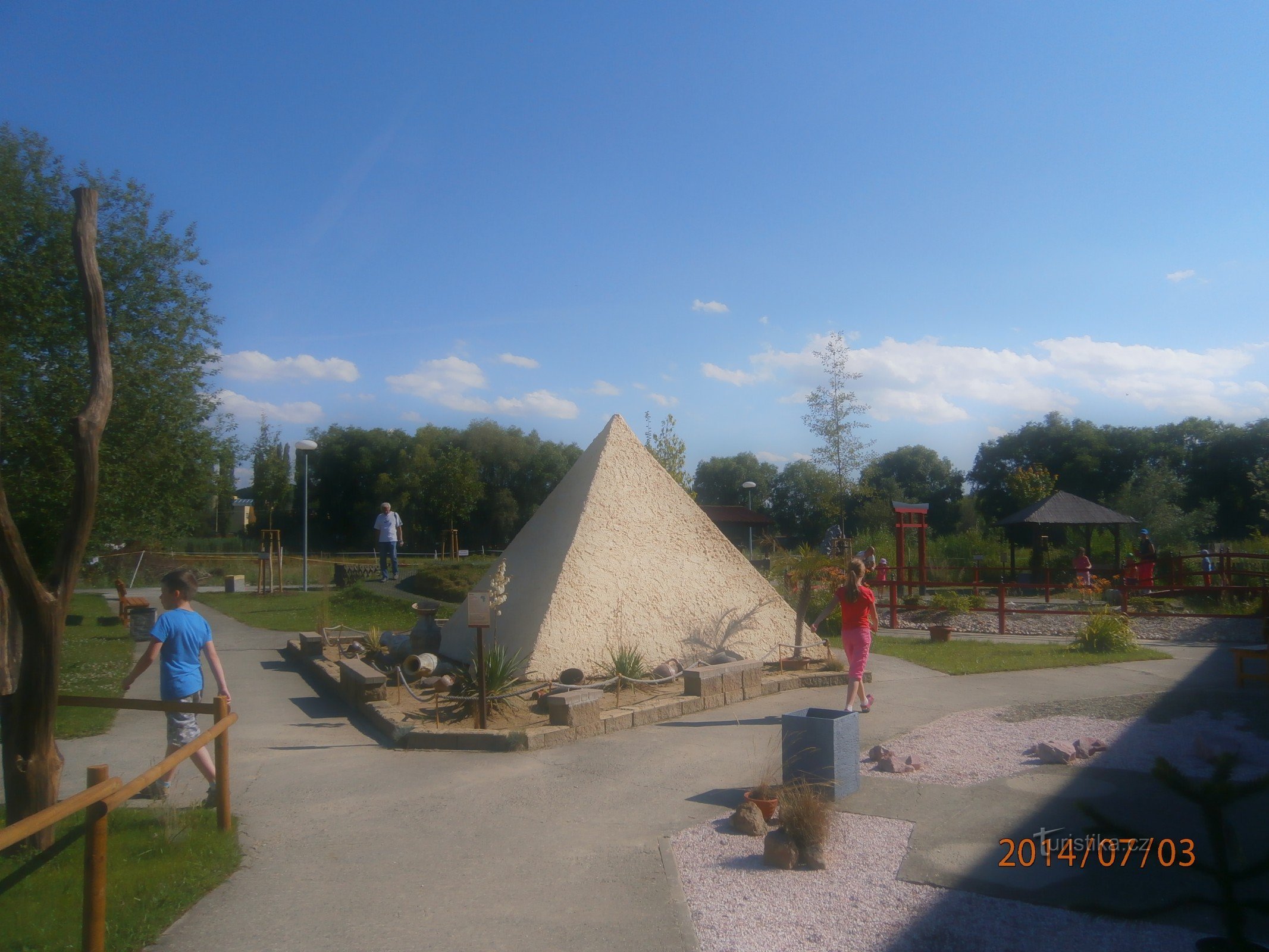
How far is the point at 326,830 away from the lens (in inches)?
209

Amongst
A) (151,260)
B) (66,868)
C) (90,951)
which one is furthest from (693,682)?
(151,260)

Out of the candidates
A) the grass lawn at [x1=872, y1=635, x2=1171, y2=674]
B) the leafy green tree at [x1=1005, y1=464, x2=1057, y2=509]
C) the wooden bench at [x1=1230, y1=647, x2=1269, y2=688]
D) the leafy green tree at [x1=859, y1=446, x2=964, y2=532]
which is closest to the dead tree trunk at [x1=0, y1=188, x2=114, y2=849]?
the grass lawn at [x1=872, y1=635, x2=1171, y2=674]

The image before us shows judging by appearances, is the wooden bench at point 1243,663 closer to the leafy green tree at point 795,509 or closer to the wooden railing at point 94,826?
the wooden railing at point 94,826

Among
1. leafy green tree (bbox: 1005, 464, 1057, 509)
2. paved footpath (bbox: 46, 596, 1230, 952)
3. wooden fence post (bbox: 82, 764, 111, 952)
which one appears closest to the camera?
wooden fence post (bbox: 82, 764, 111, 952)

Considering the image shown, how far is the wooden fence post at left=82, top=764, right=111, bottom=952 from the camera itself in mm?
3332

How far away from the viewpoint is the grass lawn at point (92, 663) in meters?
8.38

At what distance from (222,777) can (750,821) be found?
3.26m

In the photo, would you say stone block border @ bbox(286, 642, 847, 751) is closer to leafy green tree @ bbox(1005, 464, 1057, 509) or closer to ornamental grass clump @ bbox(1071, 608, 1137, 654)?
ornamental grass clump @ bbox(1071, 608, 1137, 654)

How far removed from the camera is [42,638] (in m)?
4.79

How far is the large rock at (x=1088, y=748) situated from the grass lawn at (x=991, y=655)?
4.17 metres

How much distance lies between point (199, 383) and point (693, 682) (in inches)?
367

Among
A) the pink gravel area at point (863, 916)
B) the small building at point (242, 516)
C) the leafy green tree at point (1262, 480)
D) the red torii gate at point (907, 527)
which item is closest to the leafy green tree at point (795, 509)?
the leafy green tree at point (1262, 480)

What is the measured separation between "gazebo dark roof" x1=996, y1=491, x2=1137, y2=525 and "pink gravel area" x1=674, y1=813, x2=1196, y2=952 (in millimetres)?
21544

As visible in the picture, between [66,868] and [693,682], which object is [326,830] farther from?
[693,682]
